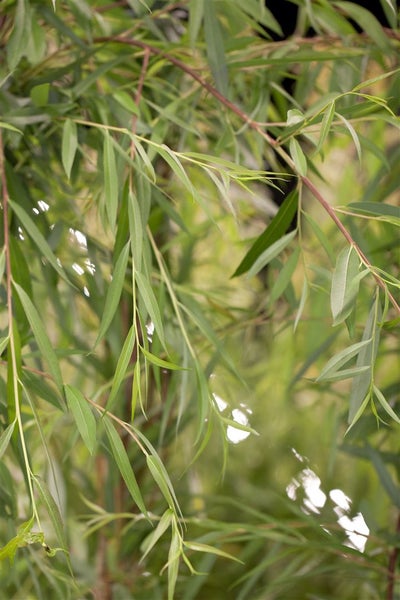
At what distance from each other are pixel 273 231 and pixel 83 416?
0.18 metres

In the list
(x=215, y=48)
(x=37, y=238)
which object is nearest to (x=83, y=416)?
(x=37, y=238)

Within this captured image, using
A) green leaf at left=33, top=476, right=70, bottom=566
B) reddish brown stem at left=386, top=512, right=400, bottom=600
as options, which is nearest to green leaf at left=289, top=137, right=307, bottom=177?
green leaf at left=33, top=476, right=70, bottom=566

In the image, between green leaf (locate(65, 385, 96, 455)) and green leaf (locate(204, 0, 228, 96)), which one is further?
green leaf (locate(204, 0, 228, 96))

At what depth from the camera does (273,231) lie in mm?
523

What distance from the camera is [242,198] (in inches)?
38.0

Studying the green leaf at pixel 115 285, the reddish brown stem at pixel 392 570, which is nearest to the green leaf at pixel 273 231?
the green leaf at pixel 115 285

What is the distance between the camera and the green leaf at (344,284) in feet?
1.28

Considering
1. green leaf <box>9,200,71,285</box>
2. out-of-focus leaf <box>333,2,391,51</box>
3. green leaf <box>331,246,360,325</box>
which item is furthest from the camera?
out-of-focus leaf <box>333,2,391,51</box>

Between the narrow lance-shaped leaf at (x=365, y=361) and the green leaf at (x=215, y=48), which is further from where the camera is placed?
the green leaf at (x=215, y=48)

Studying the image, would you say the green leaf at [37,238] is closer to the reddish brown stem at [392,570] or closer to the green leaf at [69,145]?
the green leaf at [69,145]

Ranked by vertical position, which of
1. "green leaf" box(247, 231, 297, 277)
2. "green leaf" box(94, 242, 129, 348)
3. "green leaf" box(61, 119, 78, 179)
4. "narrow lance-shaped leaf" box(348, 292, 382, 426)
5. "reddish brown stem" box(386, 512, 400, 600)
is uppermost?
"green leaf" box(61, 119, 78, 179)

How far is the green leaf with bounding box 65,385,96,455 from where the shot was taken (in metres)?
0.42

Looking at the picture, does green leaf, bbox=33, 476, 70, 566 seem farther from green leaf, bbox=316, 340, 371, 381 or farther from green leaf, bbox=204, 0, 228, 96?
green leaf, bbox=204, 0, 228, 96

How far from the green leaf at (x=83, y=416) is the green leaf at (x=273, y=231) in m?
0.15
